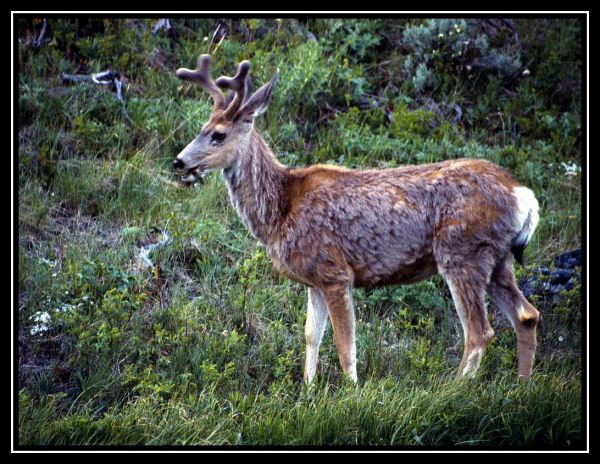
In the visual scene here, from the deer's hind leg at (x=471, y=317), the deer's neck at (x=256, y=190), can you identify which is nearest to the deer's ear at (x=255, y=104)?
the deer's neck at (x=256, y=190)

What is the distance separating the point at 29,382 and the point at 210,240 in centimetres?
271

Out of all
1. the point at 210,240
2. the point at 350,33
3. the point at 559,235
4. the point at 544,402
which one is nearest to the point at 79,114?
the point at 210,240

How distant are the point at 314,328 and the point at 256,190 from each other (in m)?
1.34

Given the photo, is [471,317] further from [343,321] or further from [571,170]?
[571,170]

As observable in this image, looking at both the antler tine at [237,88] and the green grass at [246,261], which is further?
the antler tine at [237,88]

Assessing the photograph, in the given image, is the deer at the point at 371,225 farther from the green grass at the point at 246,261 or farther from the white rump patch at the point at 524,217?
the green grass at the point at 246,261

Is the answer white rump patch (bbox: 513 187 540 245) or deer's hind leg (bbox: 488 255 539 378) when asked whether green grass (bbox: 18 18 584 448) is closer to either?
deer's hind leg (bbox: 488 255 539 378)

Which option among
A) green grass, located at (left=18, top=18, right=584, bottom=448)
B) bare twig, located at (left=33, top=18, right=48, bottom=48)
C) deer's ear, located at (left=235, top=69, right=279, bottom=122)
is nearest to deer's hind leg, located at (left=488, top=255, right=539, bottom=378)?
green grass, located at (left=18, top=18, right=584, bottom=448)

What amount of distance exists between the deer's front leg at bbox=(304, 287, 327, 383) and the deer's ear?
164 centimetres

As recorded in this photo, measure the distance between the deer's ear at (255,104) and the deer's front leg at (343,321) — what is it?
1.67m

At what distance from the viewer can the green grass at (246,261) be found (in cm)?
704

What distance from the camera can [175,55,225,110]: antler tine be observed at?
8.23 meters

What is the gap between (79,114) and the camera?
1132 centimetres

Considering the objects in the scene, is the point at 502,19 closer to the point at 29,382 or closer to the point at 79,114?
the point at 79,114
